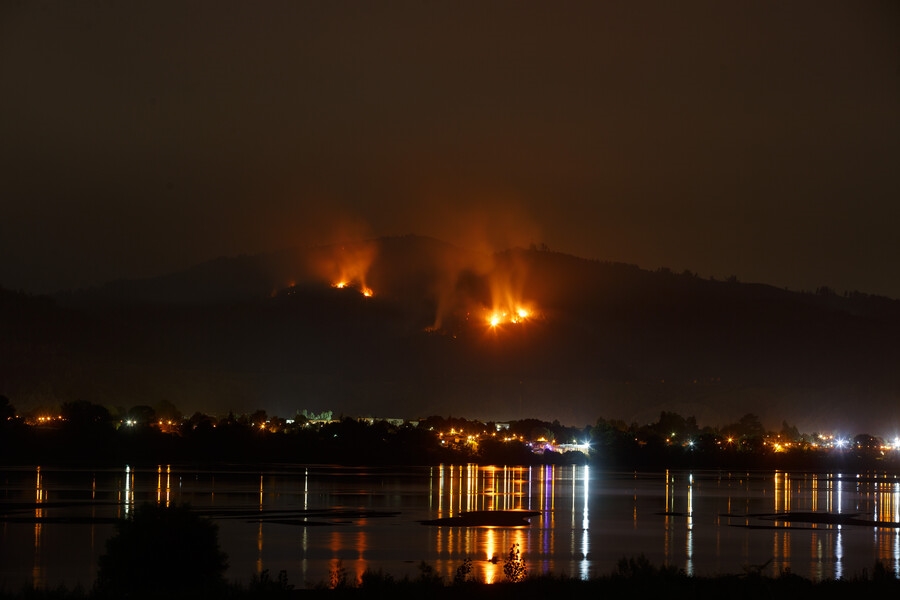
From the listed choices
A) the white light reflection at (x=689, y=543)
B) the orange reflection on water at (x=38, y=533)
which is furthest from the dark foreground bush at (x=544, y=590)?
the orange reflection on water at (x=38, y=533)

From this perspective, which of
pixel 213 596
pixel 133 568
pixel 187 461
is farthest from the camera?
pixel 187 461

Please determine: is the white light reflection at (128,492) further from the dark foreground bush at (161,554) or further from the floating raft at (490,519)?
the dark foreground bush at (161,554)

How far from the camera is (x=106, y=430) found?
16775 centimetres

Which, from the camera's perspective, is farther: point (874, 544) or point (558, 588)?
point (874, 544)

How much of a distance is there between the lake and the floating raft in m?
0.89

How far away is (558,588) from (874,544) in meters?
29.7

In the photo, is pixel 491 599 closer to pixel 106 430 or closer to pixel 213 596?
pixel 213 596

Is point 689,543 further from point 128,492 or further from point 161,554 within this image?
point 128,492

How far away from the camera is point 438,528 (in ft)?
194

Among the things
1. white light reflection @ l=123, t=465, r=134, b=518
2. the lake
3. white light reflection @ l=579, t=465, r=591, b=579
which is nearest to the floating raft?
the lake

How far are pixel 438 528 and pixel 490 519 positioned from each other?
6.37m

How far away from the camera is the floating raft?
62.0 m

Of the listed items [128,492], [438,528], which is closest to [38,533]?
[438,528]

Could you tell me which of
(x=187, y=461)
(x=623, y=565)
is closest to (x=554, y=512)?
(x=623, y=565)
